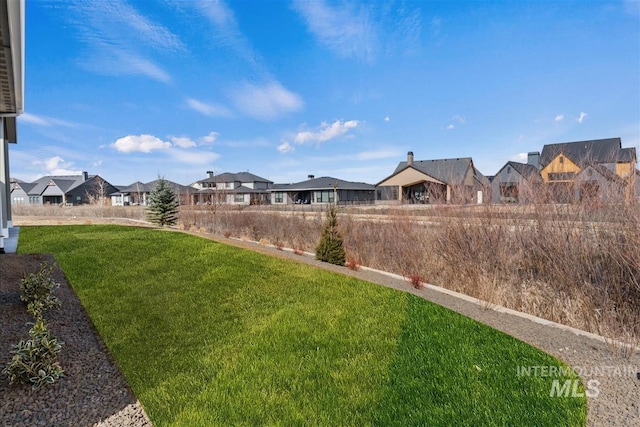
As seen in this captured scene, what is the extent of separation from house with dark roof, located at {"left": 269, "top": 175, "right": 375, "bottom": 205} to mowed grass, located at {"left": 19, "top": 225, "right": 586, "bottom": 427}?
30.5 meters

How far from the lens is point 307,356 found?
3.38m

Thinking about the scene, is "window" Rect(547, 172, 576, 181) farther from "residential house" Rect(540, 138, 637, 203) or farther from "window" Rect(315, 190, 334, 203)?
"window" Rect(315, 190, 334, 203)

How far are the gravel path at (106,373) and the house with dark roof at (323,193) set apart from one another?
31637mm

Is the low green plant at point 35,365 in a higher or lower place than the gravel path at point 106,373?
higher

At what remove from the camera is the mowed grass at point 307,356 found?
2525mm

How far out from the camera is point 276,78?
1470 centimetres

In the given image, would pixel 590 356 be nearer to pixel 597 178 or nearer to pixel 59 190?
Answer: pixel 597 178

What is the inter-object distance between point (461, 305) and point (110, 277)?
6.18 m

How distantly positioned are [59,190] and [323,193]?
4378cm

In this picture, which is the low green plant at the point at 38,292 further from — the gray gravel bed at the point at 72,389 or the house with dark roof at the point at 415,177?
the house with dark roof at the point at 415,177

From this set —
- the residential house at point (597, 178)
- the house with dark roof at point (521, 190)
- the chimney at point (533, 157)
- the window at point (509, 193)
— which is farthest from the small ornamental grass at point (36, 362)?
the chimney at point (533, 157)

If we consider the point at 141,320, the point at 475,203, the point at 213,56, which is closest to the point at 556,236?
the point at 475,203

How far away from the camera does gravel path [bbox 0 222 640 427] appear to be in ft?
8.02

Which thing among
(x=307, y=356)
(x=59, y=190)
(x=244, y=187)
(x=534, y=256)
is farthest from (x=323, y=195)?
(x=59, y=190)
